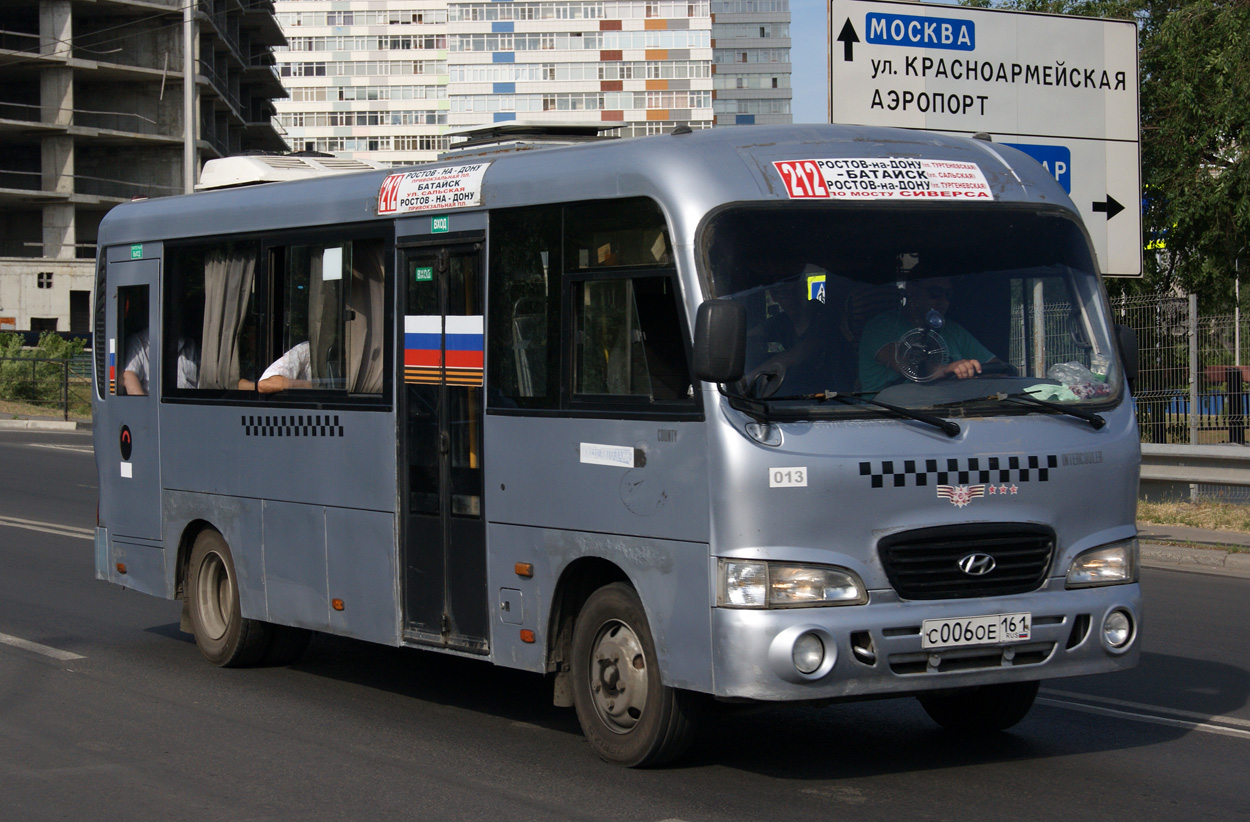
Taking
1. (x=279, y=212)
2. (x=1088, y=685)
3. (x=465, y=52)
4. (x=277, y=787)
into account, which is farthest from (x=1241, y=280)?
(x=465, y=52)

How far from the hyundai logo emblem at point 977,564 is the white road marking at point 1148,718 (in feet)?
6.25

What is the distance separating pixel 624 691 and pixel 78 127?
72300 mm

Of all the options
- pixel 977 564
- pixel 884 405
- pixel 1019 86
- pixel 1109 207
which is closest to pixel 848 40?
pixel 1019 86

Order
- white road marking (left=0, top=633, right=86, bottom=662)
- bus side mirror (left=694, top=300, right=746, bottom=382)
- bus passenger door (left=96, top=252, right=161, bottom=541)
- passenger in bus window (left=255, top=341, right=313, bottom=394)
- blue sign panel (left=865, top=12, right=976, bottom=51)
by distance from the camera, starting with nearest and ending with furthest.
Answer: bus side mirror (left=694, top=300, right=746, bottom=382), passenger in bus window (left=255, top=341, right=313, bottom=394), white road marking (left=0, top=633, right=86, bottom=662), bus passenger door (left=96, top=252, right=161, bottom=541), blue sign panel (left=865, top=12, right=976, bottom=51)

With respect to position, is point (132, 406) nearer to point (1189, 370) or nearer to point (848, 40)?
point (848, 40)

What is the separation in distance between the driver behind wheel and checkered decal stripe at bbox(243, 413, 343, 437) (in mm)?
3457

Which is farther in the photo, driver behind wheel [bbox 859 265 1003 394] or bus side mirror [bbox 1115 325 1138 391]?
bus side mirror [bbox 1115 325 1138 391]

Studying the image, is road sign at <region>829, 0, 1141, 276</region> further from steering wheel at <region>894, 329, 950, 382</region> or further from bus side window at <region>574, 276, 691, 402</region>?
steering wheel at <region>894, 329, 950, 382</region>

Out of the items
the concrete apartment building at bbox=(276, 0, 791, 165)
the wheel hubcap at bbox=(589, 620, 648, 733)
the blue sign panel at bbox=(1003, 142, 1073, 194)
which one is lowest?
the wheel hubcap at bbox=(589, 620, 648, 733)

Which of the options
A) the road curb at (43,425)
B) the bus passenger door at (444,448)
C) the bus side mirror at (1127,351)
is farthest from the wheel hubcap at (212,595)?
the road curb at (43,425)

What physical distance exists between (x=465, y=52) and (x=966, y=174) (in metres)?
126

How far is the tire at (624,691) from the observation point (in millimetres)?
6688

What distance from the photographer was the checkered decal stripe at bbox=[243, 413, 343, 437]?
350 inches

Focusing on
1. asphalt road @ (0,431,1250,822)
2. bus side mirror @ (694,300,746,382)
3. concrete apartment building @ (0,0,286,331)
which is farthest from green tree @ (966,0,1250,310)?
concrete apartment building @ (0,0,286,331)
